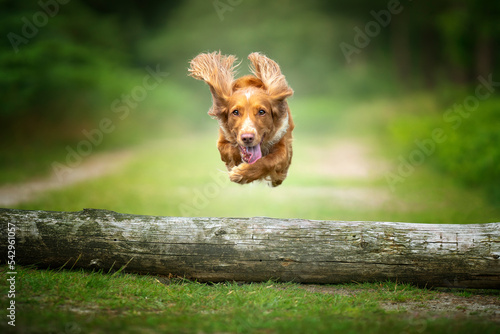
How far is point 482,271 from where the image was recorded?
523cm

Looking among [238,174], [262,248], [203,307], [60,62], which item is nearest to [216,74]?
[238,174]

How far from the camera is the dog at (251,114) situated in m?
5.70

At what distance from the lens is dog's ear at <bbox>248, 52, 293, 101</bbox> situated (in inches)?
236

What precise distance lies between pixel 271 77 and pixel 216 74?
Answer: 0.69 metres

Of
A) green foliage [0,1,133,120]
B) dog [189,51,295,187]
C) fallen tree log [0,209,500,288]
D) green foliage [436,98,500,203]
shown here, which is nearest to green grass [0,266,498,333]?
fallen tree log [0,209,500,288]

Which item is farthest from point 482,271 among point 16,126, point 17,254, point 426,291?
point 16,126

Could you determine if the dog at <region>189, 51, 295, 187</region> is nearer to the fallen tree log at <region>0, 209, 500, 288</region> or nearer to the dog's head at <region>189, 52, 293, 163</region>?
the dog's head at <region>189, 52, 293, 163</region>

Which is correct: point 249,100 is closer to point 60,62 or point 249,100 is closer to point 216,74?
point 216,74

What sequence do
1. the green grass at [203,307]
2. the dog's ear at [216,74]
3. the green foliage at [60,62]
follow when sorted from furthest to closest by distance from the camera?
the green foliage at [60,62] < the dog's ear at [216,74] < the green grass at [203,307]

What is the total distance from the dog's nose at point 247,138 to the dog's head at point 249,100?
17 mm

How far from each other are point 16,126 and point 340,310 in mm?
13593

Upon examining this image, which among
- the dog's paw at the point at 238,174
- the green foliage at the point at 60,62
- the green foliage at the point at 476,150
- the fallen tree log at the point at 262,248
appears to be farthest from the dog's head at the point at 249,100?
the green foliage at the point at 60,62

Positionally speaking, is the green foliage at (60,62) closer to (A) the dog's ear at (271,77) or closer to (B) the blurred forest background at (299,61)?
(B) the blurred forest background at (299,61)

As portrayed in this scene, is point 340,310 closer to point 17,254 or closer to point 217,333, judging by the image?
→ point 217,333
